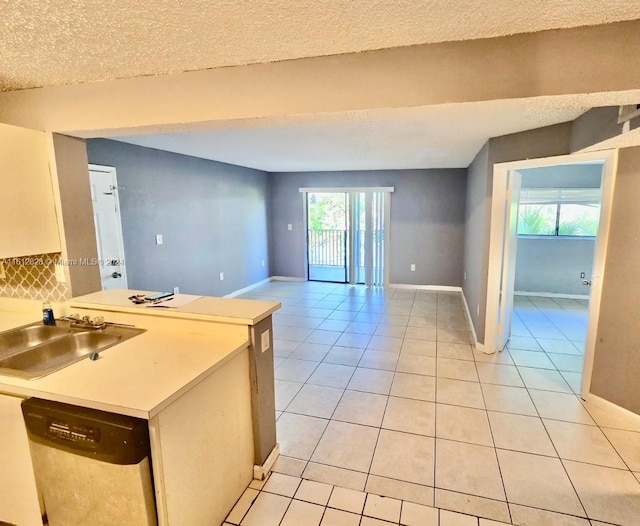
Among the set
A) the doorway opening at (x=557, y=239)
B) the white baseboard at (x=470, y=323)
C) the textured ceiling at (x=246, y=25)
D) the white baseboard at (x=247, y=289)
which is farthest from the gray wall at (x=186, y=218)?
the doorway opening at (x=557, y=239)

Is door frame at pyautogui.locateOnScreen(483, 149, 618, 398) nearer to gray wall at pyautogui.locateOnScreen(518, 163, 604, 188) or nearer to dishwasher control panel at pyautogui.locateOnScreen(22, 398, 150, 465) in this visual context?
gray wall at pyautogui.locateOnScreen(518, 163, 604, 188)

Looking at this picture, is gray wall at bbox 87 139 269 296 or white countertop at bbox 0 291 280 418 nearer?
white countertop at bbox 0 291 280 418

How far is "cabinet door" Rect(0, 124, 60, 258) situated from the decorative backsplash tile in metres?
0.22

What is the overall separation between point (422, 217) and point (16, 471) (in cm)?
600

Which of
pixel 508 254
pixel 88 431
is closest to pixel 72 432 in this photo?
pixel 88 431

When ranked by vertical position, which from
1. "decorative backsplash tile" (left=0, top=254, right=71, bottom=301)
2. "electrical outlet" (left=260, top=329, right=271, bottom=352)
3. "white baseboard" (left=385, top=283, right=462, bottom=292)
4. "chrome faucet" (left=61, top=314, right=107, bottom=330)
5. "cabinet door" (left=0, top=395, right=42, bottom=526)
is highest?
"decorative backsplash tile" (left=0, top=254, right=71, bottom=301)

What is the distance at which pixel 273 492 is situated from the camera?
1.88 metres

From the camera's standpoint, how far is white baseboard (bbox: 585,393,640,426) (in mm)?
2414

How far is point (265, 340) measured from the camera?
1926 millimetres

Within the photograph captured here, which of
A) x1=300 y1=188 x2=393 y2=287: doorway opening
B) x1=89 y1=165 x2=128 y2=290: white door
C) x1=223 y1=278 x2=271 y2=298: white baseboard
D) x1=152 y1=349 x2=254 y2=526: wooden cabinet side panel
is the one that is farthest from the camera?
x1=300 y1=188 x2=393 y2=287: doorway opening

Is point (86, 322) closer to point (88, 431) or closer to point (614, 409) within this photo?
point (88, 431)

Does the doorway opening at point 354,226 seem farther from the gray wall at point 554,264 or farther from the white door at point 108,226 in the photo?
the white door at point 108,226

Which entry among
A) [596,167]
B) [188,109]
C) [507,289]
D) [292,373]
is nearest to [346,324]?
[292,373]

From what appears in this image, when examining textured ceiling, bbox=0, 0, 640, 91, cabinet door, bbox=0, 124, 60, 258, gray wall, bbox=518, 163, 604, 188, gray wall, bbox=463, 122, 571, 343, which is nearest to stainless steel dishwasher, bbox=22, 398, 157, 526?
cabinet door, bbox=0, 124, 60, 258
